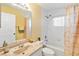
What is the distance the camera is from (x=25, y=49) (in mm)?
1631

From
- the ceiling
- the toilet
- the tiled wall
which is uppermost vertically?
the ceiling

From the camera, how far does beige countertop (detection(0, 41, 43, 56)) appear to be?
1601 millimetres

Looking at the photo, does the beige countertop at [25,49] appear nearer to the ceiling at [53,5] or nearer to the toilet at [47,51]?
the toilet at [47,51]

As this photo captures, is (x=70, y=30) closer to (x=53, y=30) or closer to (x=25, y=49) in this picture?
(x=53, y=30)

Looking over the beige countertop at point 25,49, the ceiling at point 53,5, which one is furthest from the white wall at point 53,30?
the beige countertop at point 25,49

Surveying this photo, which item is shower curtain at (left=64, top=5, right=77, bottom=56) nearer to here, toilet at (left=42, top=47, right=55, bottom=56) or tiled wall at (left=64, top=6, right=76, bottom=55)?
tiled wall at (left=64, top=6, right=76, bottom=55)

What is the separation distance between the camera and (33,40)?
1.66 m

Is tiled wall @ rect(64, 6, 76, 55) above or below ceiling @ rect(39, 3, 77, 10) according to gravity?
below

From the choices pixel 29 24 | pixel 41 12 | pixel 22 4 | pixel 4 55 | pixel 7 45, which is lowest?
pixel 4 55

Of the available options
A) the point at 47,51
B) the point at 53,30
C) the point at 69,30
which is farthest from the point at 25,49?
the point at 69,30

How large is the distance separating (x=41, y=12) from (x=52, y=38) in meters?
0.37

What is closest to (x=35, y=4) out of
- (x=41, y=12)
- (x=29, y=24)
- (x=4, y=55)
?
(x=41, y=12)

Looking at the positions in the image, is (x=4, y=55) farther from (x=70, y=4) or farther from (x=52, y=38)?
(x=70, y=4)

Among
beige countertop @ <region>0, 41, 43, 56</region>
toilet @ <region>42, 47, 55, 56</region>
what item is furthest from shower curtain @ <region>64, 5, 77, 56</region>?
beige countertop @ <region>0, 41, 43, 56</region>
